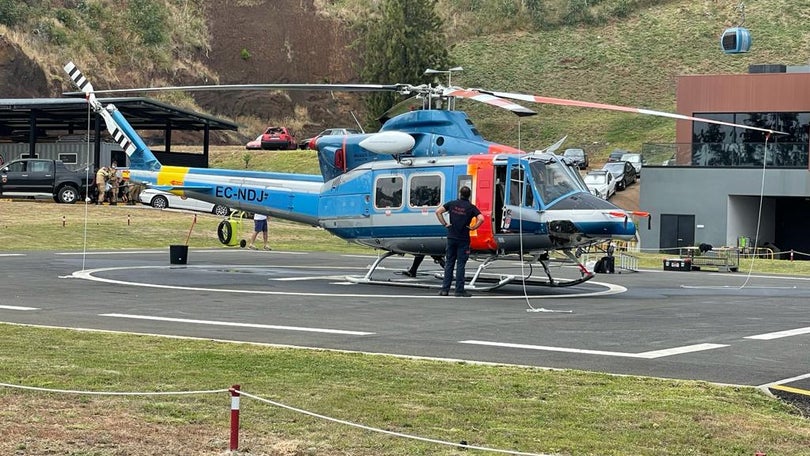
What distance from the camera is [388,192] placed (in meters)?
22.9

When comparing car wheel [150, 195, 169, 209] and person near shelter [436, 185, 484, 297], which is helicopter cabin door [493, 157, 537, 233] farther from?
car wheel [150, 195, 169, 209]

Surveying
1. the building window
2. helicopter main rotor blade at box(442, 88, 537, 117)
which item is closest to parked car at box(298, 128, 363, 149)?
helicopter main rotor blade at box(442, 88, 537, 117)

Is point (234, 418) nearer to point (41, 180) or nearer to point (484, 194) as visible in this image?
point (484, 194)

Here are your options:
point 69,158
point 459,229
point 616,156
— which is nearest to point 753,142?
point 616,156

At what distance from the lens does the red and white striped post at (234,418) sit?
7742 mm

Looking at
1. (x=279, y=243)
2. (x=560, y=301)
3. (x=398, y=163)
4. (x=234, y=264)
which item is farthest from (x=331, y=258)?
(x=560, y=301)

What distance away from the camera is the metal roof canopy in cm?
5025

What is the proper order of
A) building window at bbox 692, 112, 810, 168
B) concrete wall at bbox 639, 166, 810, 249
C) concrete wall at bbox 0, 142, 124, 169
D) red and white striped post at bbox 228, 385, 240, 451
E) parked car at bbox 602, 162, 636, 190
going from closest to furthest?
red and white striped post at bbox 228, 385, 240, 451, concrete wall at bbox 639, 166, 810, 249, building window at bbox 692, 112, 810, 168, concrete wall at bbox 0, 142, 124, 169, parked car at bbox 602, 162, 636, 190

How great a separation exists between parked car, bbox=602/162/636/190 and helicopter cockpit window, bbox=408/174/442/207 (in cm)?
3776

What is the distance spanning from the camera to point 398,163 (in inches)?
896

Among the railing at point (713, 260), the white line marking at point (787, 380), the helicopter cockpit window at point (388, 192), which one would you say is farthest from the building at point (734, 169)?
the white line marking at point (787, 380)

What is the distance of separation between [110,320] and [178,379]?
18.6ft

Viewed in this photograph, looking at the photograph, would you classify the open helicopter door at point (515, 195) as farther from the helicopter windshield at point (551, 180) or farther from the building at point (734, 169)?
the building at point (734, 169)

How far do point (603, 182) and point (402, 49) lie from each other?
72.3 feet
